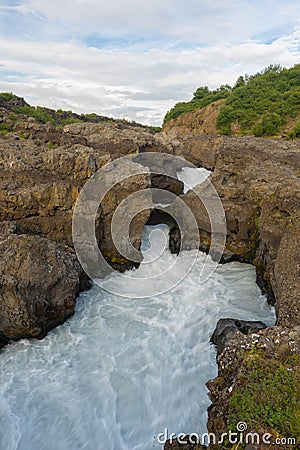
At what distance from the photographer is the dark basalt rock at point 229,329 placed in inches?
329

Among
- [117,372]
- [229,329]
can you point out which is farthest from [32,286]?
[229,329]

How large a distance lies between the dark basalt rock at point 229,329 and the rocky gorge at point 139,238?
2.52 feet

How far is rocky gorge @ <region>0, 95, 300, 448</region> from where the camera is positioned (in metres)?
5.18

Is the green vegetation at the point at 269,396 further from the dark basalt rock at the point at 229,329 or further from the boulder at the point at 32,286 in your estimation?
the boulder at the point at 32,286

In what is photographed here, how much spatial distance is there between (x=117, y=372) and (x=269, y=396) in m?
4.61

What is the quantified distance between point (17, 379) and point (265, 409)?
238 inches

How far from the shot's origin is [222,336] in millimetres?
8508

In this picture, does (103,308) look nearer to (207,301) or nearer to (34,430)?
(207,301)

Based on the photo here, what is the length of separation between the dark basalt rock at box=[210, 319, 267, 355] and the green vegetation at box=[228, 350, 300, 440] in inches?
136

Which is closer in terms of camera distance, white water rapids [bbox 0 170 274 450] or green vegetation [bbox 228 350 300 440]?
green vegetation [bbox 228 350 300 440]

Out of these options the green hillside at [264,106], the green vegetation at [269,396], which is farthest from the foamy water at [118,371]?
the green hillside at [264,106]
